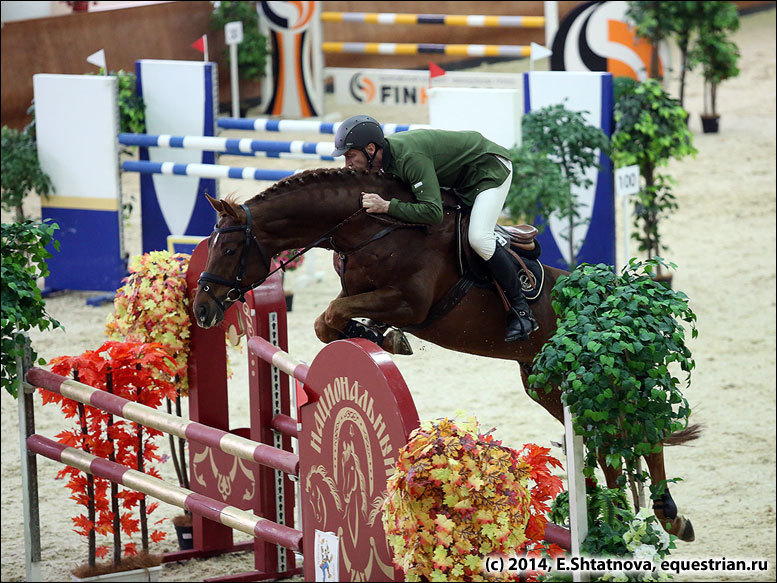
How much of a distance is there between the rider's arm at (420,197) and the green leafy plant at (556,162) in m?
3.72

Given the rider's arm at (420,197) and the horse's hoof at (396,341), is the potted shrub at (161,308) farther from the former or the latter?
the rider's arm at (420,197)

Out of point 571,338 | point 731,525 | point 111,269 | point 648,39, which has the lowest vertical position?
point 731,525

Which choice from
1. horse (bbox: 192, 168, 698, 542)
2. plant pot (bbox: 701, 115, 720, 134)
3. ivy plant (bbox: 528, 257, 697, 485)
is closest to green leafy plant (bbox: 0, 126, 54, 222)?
horse (bbox: 192, 168, 698, 542)

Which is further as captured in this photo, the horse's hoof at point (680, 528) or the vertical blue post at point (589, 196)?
the vertical blue post at point (589, 196)

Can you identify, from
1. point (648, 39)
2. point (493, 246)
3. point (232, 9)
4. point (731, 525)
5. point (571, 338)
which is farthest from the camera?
point (232, 9)

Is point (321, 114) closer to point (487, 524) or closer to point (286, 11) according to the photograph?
point (286, 11)

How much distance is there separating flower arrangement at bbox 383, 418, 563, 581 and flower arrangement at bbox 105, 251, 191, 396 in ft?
6.96

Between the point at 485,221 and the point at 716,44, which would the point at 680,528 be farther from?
the point at 716,44

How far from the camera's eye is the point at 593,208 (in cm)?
788

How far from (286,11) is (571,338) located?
35.0 feet

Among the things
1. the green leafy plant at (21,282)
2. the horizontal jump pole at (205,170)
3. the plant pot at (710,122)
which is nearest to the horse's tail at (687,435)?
the green leafy plant at (21,282)

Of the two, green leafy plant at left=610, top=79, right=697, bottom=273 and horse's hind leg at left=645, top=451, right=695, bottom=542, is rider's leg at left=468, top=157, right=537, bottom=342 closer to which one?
horse's hind leg at left=645, top=451, right=695, bottom=542

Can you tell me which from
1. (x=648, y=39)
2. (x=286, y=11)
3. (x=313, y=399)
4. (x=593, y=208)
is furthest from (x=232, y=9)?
(x=313, y=399)

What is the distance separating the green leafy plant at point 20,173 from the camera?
8195mm
